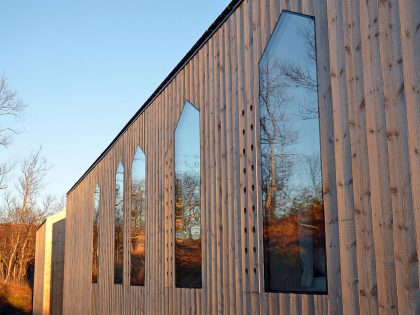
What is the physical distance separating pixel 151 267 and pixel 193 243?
1910 mm

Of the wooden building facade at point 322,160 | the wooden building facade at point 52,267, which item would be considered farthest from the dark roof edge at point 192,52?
the wooden building facade at point 52,267

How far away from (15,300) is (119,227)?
2354 centimetres

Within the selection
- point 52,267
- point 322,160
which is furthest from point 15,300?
point 322,160

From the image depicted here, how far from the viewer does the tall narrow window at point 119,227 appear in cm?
1068

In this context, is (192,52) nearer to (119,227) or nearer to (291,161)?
(291,161)

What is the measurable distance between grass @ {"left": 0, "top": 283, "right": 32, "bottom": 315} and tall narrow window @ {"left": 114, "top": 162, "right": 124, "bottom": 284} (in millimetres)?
20495

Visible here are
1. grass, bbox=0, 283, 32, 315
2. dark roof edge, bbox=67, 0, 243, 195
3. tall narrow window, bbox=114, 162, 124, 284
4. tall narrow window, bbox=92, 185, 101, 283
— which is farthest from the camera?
grass, bbox=0, 283, 32, 315

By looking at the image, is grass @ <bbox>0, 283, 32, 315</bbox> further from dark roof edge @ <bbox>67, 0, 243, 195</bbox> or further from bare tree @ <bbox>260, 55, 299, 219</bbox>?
bare tree @ <bbox>260, 55, 299, 219</bbox>

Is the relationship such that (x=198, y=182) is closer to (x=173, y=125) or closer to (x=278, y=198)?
(x=173, y=125)

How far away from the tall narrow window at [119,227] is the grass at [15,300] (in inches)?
807

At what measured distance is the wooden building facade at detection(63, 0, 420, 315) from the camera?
366cm

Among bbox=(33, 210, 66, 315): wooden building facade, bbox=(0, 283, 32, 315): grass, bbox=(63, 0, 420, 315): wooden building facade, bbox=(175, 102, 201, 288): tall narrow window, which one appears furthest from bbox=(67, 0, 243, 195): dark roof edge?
bbox=(0, 283, 32, 315): grass

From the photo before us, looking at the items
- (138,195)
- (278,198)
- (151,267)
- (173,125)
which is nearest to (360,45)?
(278,198)

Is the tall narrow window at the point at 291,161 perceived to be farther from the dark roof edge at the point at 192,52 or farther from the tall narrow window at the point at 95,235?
the tall narrow window at the point at 95,235
